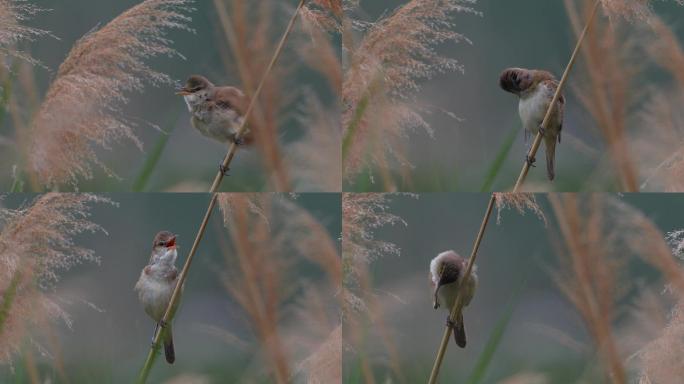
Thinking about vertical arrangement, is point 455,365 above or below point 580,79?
below

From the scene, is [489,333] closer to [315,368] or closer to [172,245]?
[315,368]

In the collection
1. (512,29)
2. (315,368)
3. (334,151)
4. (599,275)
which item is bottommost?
(315,368)

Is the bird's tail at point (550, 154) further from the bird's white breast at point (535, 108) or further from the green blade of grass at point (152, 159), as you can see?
the green blade of grass at point (152, 159)

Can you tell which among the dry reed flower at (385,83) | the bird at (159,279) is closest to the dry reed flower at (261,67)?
the dry reed flower at (385,83)

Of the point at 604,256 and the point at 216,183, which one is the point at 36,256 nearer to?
the point at 216,183

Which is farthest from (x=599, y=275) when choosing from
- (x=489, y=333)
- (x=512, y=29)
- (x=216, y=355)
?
(x=216, y=355)
